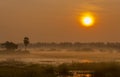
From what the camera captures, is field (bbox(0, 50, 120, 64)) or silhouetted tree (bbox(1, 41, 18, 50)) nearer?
field (bbox(0, 50, 120, 64))

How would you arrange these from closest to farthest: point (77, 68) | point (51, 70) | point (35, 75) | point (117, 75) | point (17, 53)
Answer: point (35, 75)
point (117, 75)
point (51, 70)
point (77, 68)
point (17, 53)

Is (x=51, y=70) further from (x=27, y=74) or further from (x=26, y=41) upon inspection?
(x=26, y=41)

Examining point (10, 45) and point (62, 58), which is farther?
point (10, 45)

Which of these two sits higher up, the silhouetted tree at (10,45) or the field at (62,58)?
the silhouetted tree at (10,45)

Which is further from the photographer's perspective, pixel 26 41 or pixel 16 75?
pixel 26 41

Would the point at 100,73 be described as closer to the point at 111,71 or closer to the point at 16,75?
the point at 111,71

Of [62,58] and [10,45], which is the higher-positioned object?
[10,45]

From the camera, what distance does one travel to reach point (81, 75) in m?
45.7

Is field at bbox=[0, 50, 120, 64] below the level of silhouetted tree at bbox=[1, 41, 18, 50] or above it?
below

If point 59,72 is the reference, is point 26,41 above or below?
above

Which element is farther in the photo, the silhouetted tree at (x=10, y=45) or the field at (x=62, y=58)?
the silhouetted tree at (x=10, y=45)

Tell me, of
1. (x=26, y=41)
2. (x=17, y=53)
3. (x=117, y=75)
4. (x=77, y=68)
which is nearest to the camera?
(x=117, y=75)

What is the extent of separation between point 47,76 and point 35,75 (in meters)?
1.30

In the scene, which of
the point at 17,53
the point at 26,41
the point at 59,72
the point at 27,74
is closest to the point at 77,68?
the point at 59,72
